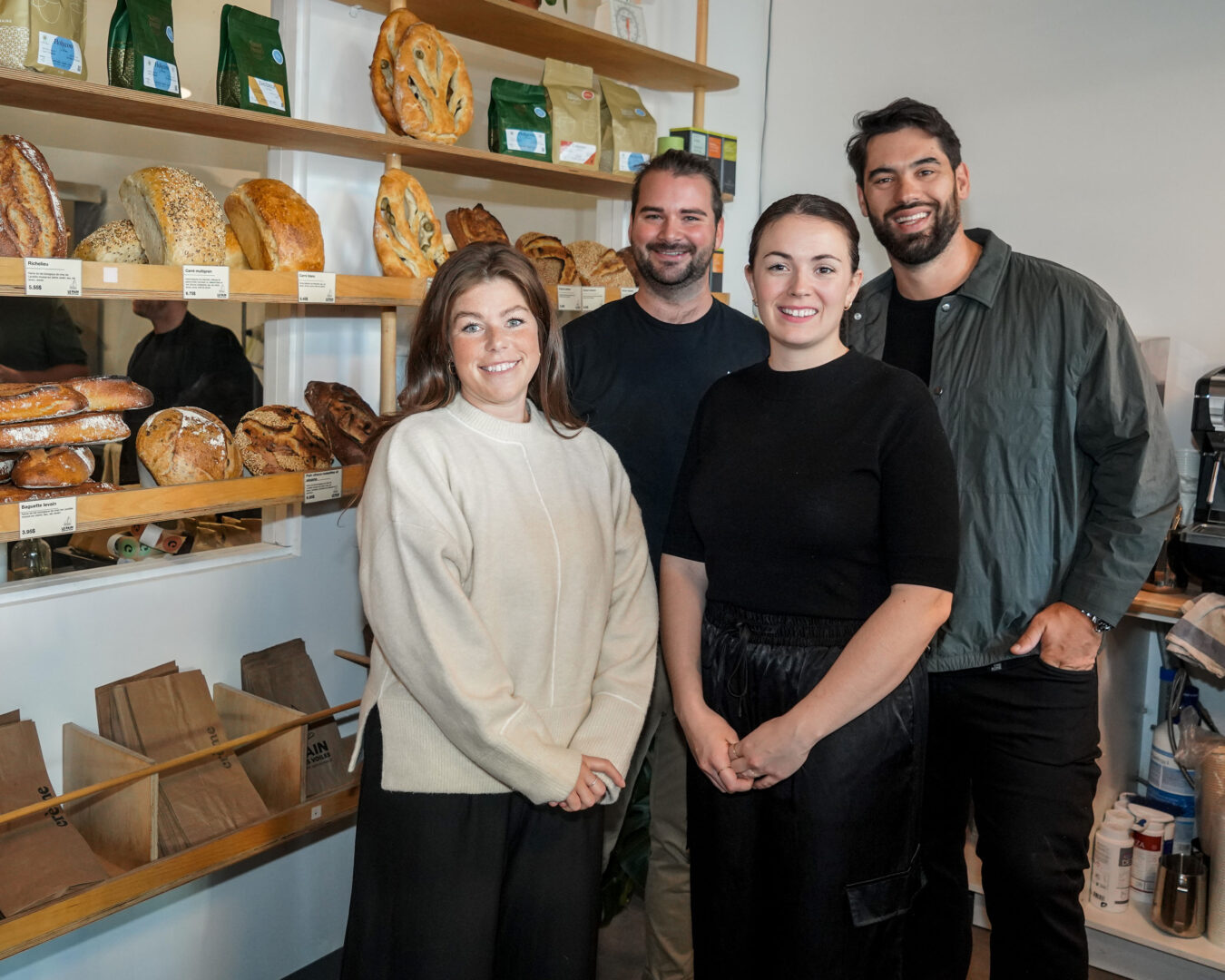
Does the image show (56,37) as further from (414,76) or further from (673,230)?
(673,230)

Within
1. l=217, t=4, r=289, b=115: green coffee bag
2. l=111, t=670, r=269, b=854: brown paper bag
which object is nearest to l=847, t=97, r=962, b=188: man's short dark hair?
l=217, t=4, r=289, b=115: green coffee bag

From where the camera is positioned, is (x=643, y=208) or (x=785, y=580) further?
(x=643, y=208)

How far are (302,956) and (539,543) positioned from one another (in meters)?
1.48

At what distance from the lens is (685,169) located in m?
2.04

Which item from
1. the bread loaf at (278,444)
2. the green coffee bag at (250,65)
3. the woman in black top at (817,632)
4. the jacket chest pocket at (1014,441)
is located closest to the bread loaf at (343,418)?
the bread loaf at (278,444)

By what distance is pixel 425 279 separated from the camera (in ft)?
7.11

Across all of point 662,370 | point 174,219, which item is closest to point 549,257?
point 662,370

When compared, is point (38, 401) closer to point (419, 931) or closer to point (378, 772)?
point (378, 772)

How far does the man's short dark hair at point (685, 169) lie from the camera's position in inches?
80.3

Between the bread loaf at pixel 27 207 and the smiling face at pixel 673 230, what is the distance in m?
0.99

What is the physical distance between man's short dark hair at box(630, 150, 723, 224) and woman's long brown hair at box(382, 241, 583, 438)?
584 mm

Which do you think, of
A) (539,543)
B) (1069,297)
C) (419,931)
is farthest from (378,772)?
(1069,297)

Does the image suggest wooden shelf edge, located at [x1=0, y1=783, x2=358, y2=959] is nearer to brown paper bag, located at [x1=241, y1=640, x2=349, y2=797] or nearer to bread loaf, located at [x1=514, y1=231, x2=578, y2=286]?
brown paper bag, located at [x1=241, y1=640, x2=349, y2=797]

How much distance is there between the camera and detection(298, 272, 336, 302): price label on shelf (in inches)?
75.5
